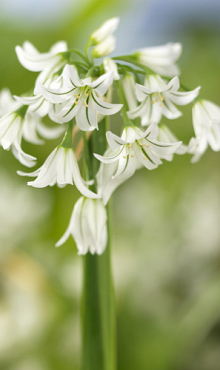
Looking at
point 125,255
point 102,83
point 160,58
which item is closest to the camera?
point 102,83

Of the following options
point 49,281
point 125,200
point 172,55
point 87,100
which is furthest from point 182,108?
point 87,100

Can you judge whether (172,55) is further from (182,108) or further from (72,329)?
(182,108)

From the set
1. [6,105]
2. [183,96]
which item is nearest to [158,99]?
[183,96]

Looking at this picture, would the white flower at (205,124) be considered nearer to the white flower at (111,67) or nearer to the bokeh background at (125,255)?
the white flower at (111,67)

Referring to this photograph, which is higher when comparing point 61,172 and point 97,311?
point 61,172

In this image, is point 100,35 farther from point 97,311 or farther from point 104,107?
point 97,311

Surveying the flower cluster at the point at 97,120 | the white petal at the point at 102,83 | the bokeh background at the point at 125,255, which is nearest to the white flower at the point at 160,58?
the flower cluster at the point at 97,120
